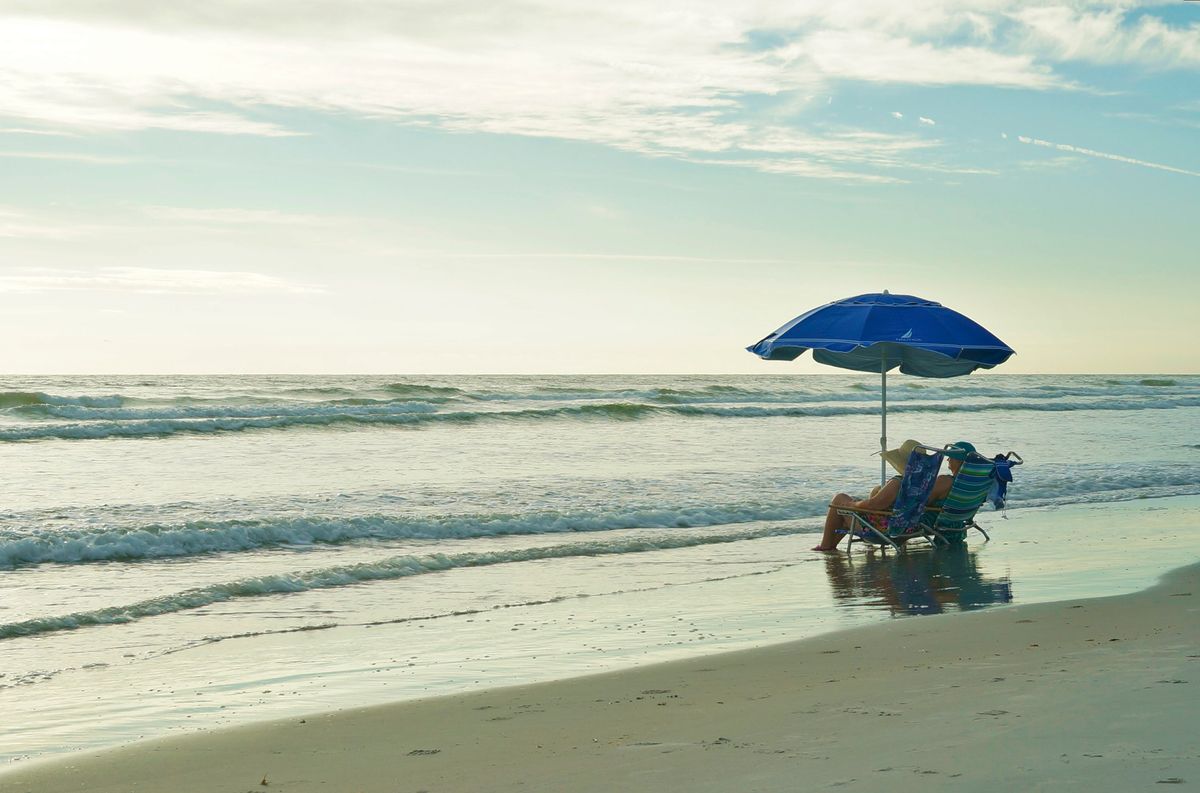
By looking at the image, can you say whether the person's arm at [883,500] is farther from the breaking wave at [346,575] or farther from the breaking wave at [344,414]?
the breaking wave at [344,414]

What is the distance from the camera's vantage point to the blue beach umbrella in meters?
11.9

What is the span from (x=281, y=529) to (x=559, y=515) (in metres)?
3.55

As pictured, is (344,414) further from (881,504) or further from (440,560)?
(881,504)

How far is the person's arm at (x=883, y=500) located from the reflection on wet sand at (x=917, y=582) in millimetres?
525

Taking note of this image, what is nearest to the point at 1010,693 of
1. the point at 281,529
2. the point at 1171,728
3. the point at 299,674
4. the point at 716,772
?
the point at 1171,728

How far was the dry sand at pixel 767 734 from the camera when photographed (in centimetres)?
417

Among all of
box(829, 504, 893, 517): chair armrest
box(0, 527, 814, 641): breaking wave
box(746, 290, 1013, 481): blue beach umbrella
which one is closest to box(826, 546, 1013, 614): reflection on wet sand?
box(829, 504, 893, 517): chair armrest

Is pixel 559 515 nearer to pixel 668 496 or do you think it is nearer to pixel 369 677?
pixel 668 496

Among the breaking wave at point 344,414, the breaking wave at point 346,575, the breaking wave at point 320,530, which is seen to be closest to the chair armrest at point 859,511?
the breaking wave at point 346,575

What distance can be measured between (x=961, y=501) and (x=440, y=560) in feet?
19.1

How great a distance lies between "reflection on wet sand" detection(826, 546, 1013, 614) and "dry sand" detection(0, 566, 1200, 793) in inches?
82.2

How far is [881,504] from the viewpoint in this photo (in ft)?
41.1

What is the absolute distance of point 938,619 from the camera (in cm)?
809

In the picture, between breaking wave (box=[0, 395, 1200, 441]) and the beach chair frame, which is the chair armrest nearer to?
the beach chair frame
